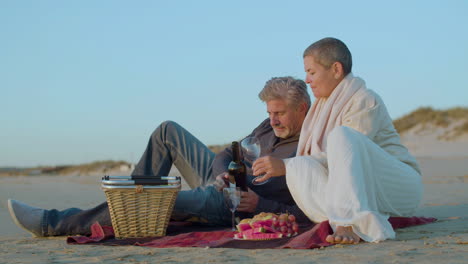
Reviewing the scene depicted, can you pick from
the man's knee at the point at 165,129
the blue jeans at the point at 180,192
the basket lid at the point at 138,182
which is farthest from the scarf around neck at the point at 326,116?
the man's knee at the point at 165,129

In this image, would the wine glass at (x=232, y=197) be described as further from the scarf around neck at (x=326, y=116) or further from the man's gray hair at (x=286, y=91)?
the man's gray hair at (x=286, y=91)

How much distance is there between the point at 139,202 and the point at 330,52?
192 centimetres

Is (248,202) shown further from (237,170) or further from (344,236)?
(344,236)

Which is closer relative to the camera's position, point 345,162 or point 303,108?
point 345,162

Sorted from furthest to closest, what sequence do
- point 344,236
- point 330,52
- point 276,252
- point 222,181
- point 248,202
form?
point 222,181
point 248,202
point 330,52
point 344,236
point 276,252

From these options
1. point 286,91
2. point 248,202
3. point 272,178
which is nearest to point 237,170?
point 248,202

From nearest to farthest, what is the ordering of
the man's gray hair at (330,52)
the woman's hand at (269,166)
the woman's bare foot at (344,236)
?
the woman's bare foot at (344,236), the woman's hand at (269,166), the man's gray hair at (330,52)

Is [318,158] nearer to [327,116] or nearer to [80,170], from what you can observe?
[327,116]

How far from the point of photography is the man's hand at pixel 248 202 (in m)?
5.19

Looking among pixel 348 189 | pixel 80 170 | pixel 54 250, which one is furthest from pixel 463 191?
pixel 80 170

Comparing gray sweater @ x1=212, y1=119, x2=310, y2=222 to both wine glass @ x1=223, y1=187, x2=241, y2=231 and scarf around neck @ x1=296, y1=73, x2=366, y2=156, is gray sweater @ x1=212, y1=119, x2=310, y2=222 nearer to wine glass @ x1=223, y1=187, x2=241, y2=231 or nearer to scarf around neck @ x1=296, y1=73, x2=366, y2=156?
wine glass @ x1=223, y1=187, x2=241, y2=231

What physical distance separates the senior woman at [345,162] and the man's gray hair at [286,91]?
1.29 ft

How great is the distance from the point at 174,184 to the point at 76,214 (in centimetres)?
101

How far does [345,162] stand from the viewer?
430 centimetres
